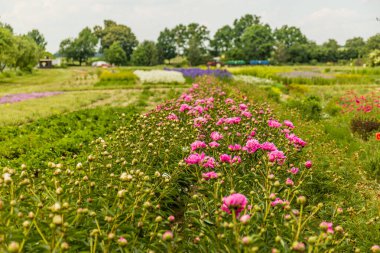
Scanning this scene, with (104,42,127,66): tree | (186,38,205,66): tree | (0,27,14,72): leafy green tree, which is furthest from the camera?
(104,42,127,66): tree

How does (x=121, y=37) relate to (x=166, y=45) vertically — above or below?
above

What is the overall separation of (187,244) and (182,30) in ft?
250

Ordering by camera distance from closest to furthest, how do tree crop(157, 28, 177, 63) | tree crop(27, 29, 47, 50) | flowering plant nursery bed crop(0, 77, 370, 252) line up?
flowering plant nursery bed crop(0, 77, 370, 252) < tree crop(157, 28, 177, 63) < tree crop(27, 29, 47, 50)

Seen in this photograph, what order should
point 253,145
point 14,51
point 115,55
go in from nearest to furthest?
point 253,145 → point 14,51 → point 115,55

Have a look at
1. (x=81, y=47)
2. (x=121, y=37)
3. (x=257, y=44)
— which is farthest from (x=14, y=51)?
(x=121, y=37)

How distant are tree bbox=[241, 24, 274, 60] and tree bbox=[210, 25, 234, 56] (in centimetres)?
831

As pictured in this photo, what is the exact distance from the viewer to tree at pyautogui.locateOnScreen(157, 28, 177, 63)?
68.1 meters

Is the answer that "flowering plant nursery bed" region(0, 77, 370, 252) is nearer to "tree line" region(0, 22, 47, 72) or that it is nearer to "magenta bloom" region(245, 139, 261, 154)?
"magenta bloom" region(245, 139, 261, 154)

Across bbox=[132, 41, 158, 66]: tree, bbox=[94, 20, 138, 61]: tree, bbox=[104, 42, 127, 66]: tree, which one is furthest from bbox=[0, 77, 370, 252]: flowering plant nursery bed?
bbox=[94, 20, 138, 61]: tree

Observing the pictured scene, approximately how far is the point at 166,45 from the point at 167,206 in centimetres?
7054

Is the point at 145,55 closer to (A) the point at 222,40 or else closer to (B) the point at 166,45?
(B) the point at 166,45

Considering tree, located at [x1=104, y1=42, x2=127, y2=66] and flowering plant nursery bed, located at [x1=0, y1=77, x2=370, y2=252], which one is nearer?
flowering plant nursery bed, located at [x1=0, y1=77, x2=370, y2=252]

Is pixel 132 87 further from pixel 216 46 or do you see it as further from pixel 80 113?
pixel 216 46

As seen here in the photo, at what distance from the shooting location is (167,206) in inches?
106
